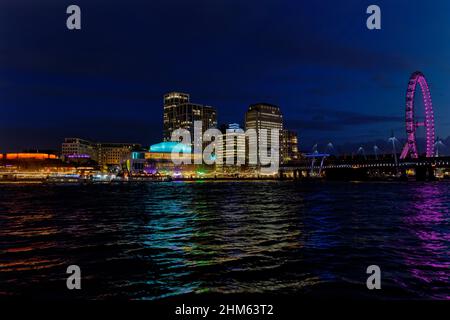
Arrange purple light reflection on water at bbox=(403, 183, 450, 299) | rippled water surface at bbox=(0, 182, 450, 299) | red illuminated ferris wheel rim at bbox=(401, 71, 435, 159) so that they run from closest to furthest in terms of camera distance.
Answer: rippled water surface at bbox=(0, 182, 450, 299)
purple light reflection on water at bbox=(403, 183, 450, 299)
red illuminated ferris wheel rim at bbox=(401, 71, 435, 159)

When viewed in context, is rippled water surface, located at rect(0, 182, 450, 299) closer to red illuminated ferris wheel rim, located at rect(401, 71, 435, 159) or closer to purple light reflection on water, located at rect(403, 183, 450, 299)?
purple light reflection on water, located at rect(403, 183, 450, 299)

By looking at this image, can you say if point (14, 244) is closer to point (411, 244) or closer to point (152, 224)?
point (152, 224)

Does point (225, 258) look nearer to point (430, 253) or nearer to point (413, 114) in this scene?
point (430, 253)

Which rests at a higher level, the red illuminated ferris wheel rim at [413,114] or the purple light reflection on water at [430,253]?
the red illuminated ferris wheel rim at [413,114]

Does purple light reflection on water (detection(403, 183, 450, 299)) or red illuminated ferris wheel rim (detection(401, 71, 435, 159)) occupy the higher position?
red illuminated ferris wheel rim (detection(401, 71, 435, 159))

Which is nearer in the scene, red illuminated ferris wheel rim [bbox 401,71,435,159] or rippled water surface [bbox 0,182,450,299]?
rippled water surface [bbox 0,182,450,299]

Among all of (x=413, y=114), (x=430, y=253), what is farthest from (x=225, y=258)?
(x=413, y=114)

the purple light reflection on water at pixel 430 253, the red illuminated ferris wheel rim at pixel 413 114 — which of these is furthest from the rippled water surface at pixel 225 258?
the red illuminated ferris wheel rim at pixel 413 114

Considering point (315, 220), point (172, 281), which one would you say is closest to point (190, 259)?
point (172, 281)

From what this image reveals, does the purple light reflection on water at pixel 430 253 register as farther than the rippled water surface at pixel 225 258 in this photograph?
Yes

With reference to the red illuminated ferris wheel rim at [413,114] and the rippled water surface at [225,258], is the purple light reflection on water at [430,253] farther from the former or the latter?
the red illuminated ferris wheel rim at [413,114]

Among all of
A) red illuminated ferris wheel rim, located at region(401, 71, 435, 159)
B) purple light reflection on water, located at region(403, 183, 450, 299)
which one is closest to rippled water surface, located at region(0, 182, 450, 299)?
purple light reflection on water, located at region(403, 183, 450, 299)

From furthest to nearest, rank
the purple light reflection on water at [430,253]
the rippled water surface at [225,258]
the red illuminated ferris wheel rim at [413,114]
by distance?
the red illuminated ferris wheel rim at [413,114] → the purple light reflection on water at [430,253] → the rippled water surface at [225,258]

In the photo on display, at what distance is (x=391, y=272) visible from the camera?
14648mm
